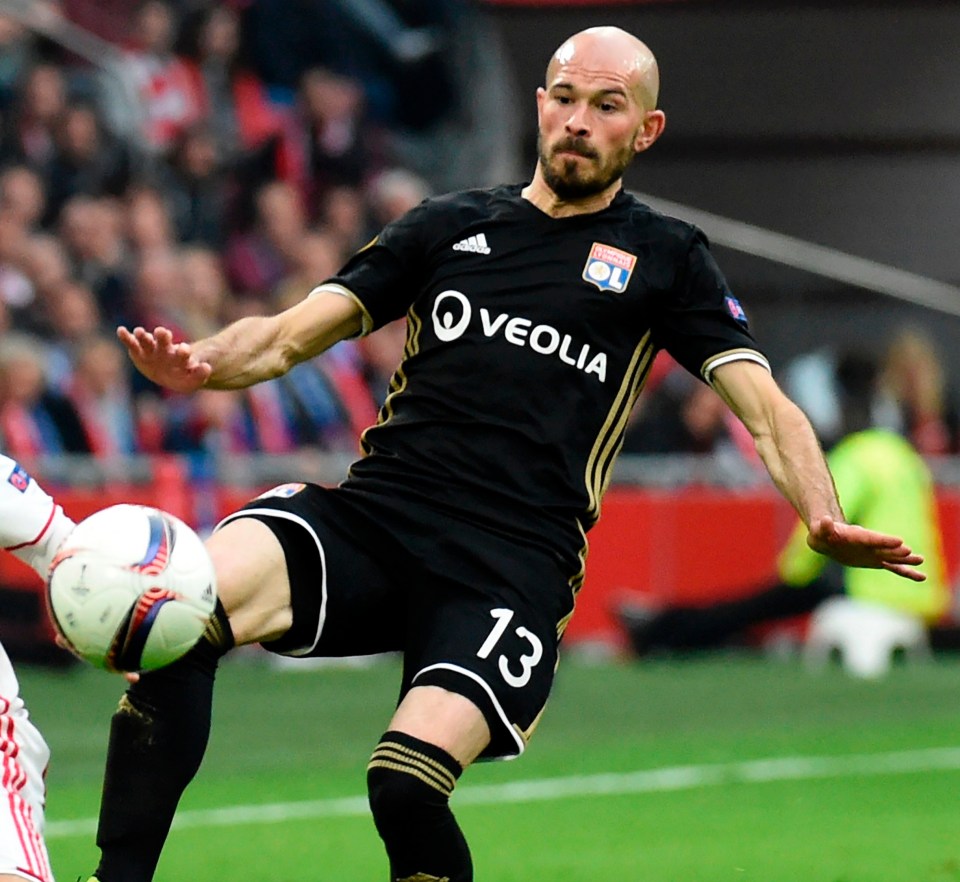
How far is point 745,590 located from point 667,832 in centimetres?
697

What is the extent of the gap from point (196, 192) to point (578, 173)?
10792 mm

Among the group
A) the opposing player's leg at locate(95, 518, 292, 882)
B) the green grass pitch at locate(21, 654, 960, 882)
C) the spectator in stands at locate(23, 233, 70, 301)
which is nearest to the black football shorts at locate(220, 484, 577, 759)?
the opposing player's leg at locate(95, 518, 292, 882)

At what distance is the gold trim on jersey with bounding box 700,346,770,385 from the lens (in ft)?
19.9

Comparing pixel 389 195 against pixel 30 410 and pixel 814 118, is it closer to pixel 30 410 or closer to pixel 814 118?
pixel 30 410

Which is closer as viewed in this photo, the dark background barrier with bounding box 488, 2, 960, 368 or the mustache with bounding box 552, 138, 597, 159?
the mustache with bounding box 552, 138, 597, 159

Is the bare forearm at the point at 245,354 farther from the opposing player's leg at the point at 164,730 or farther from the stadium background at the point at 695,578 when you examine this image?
the stadium background at the point at 695,578

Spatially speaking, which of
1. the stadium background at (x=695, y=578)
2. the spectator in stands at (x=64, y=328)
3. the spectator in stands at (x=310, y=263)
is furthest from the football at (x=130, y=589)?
the spectator in stands at (x=310, y=263)

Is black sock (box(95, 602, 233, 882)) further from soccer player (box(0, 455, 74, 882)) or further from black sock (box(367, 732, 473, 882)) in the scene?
black sock (box(367, 732, 473, 882))

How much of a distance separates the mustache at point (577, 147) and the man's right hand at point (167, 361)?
112 cm

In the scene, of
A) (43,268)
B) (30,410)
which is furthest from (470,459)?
(43,268)

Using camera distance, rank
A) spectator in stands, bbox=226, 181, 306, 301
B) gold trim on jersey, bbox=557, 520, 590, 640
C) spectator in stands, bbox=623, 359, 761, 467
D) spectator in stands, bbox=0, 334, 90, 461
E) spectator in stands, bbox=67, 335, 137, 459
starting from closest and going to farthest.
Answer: gold trim on jersey, bbox=557, 520, 590, 640
spectator in stands, bbox=0, 334, 90, 461
spectator in stands, bbox=67, 335, 137, 459
spectator in stands, bbox=623, 359, 761, 467
spectator in stands, bbox=226, 181, 306, 301

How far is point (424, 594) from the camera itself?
588cm

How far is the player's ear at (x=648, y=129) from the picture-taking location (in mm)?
6242

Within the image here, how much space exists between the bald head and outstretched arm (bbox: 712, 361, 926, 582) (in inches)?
31.4
